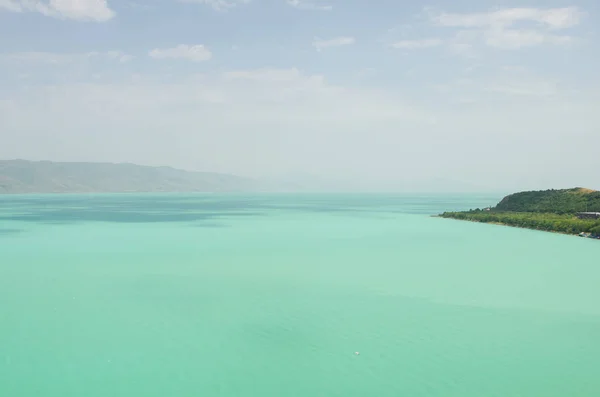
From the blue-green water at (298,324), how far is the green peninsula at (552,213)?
8.94 m

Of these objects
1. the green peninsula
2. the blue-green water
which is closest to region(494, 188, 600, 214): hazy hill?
the green peninsula

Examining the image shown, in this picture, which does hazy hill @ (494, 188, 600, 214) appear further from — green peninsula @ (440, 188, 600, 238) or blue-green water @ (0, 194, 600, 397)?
blue-green water @ (0, 194, 600, 397)

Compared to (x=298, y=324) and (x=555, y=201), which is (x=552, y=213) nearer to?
(x=555, y=201)

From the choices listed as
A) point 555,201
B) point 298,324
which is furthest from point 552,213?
point 298,324

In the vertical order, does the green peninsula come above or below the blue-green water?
above

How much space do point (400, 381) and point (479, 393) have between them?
3.68 feet

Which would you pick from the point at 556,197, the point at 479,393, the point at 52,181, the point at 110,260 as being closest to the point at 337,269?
Answer: the point at 110,260

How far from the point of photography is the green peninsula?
2727cm

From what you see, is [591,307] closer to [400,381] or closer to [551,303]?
[551,303]

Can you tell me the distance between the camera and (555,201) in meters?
38.9

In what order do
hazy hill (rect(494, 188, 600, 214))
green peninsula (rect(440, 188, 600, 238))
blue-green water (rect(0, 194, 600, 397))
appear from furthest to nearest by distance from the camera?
hazy hill (rect(494, 188, 600, 214)) < green peninsula (rect(440, 188, 600, 238)) < blue-green water (rect(0, 194, 600, 397))

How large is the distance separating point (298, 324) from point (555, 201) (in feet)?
117

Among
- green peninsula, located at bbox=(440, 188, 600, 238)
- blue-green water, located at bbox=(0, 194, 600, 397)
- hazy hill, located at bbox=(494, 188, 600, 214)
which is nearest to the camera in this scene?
blue-green water, located at bbox=(0, 194, 600, 397)

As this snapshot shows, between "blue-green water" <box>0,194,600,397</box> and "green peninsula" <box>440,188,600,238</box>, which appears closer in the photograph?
"blue-green water" <box>0,194,600,397</box>
